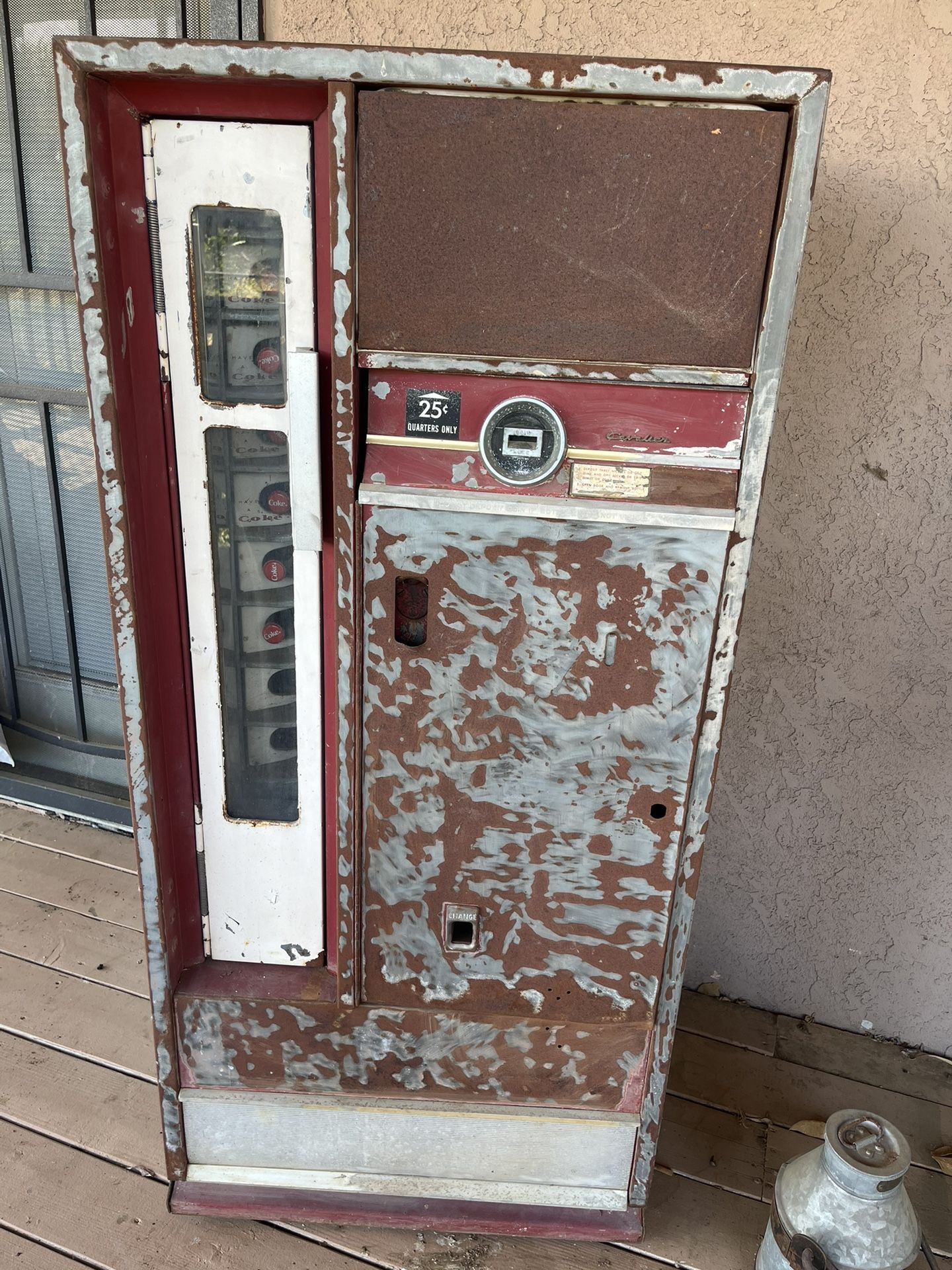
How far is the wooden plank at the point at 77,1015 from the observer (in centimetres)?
212

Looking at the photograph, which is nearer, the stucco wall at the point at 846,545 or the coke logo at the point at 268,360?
the coke logo at the point at 268,360

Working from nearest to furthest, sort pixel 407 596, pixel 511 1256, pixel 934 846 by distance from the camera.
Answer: pixel 407 596 → pixel 511 1256 → pixel 934 846

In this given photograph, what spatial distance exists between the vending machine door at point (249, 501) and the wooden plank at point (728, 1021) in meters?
1.11

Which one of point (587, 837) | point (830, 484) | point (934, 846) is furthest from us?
point (934, 846)

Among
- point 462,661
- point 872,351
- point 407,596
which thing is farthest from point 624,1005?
point 872,351

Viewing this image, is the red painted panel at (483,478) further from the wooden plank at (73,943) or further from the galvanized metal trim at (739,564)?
the wooden plank at (73,943)

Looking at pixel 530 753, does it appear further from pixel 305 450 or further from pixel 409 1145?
pixel 409 1145

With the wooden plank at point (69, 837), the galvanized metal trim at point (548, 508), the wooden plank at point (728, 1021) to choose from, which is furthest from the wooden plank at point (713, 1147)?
the wooden plank at point (69, 837)

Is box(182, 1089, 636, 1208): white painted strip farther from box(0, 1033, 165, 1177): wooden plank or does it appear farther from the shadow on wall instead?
the shadow on wall

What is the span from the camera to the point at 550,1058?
162 cm

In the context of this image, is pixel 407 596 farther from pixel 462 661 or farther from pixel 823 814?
pixel 823 814

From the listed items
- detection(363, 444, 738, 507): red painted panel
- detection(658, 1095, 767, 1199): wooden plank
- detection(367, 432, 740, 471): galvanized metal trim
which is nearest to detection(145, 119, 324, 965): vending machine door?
detection(363, 444, 738, 507): red painted panel

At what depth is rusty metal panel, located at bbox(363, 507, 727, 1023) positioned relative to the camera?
→ 4.35 ft

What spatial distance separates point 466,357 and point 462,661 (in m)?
0.44
